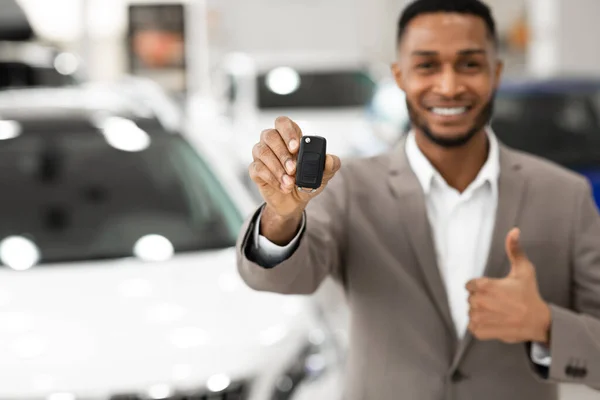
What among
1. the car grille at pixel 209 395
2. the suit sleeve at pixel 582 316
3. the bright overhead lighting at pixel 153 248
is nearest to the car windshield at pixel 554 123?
the bright overhead lighting at pixel 153 248

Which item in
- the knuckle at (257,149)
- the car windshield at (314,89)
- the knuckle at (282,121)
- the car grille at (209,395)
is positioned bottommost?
the car windshield at (314,89)

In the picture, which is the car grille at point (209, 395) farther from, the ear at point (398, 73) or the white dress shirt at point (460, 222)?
the ear at point (398, 73)

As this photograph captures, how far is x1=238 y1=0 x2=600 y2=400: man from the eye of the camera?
159 cm

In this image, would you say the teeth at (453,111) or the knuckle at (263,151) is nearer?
the knuckle at (263,151)

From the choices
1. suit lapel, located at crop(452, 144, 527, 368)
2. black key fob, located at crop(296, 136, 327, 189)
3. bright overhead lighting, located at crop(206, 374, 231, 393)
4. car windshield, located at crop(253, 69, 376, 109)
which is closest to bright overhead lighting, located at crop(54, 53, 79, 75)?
car windshield, located at crop(253, 69, 376, 109)

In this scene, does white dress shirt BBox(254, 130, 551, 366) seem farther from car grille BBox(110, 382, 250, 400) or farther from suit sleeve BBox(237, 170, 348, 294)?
car grille BBox(110, 382, 250, 400)

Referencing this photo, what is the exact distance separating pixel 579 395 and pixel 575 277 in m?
0.27

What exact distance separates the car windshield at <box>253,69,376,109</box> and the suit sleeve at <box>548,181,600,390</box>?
8964mm

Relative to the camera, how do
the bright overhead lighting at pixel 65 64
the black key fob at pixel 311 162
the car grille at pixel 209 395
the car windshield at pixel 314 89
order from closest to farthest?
1. the black key fob at pixel 311 162
2. the car grille at pixel 209 395
3. the bright overhead lighting at pixel 65 64
4. the car windshield at pixel 314 89

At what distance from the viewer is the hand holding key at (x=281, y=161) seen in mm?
1351

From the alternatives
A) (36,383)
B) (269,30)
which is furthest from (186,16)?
(36,383)

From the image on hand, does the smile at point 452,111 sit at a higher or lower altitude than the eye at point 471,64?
lower

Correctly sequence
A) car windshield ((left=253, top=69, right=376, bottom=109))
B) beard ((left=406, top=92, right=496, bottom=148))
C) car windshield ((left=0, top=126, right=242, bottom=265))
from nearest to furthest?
beard ((left=406, top=92, right=496, bottom=148))
car windshield ((left=0, top=126, right=242, bottom=265))
car windshield ((left=253, top=69, right=376, bottom=109))

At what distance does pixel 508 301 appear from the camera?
1514mm
